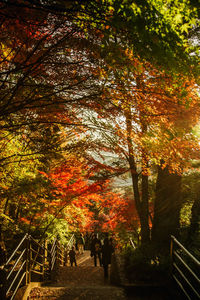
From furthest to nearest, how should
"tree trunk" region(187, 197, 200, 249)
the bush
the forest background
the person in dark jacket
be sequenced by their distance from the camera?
the person in dark jacket → "tree trunk" region(187, 197, 200, 249) → the bush → the forest background

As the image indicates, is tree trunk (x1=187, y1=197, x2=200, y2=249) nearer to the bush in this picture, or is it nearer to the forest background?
the forest background

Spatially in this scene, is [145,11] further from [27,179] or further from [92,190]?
[92,190]

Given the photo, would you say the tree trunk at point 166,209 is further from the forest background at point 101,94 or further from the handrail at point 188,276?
the handrail at point 188,276

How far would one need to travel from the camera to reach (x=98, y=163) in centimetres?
891

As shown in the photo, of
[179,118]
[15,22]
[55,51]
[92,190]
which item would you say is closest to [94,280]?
[92,190]

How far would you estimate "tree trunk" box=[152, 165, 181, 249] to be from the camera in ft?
27.0

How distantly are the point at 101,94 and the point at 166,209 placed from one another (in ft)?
21.7

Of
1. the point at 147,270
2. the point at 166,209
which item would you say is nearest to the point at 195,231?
the point at 166,209

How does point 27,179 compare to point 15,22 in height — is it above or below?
below

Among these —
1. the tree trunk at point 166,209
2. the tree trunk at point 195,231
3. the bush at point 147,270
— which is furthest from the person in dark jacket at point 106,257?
the tree trunk at point 195,231

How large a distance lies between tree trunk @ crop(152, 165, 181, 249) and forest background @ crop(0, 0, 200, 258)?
0.04 metres

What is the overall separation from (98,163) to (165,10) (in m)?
7.00

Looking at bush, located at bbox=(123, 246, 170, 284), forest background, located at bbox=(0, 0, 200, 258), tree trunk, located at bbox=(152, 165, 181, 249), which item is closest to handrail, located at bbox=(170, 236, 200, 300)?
bush, located at bbox=(123, 246, 170, 284)

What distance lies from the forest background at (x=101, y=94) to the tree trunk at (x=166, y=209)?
0.04 m
